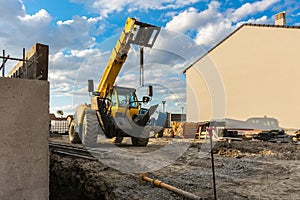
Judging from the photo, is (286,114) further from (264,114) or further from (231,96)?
(231,96)

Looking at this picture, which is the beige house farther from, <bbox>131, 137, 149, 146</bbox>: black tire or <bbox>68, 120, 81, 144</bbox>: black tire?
<bbox>68, 120, 81, 144</bbox>: black tire

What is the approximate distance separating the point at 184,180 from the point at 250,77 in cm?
1423

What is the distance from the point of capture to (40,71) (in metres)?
4.64

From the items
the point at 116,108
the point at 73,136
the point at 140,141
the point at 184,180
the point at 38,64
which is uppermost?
the point at 38,64

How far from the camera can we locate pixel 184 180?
16.6ft

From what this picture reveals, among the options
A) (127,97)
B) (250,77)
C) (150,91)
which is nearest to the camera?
(150,91)

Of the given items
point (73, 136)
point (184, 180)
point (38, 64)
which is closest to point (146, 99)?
point (73, 136)

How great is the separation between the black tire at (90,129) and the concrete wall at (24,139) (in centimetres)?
605

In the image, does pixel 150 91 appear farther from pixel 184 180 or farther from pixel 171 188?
pixel 171 188

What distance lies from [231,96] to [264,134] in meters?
5.61

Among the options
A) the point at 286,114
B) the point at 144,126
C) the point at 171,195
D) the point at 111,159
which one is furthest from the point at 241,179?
the point at 286,114

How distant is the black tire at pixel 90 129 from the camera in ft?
32.3

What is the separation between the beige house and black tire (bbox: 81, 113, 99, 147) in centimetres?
1113

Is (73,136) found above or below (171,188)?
above
